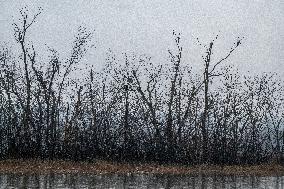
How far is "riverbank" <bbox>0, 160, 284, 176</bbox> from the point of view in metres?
27.4

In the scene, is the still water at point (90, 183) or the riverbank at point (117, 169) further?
the riverbank at point (117, 169)

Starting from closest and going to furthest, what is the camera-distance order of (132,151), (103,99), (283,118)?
(132,151)
(103,99)
(283,118)

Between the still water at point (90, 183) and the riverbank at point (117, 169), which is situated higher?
the riverbank at point (117, 169)

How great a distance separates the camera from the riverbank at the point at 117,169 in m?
27.4

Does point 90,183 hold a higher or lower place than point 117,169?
lower

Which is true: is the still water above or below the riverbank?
below

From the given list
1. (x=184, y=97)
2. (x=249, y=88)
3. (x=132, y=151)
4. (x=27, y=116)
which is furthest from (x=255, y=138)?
(x=27, y=116)

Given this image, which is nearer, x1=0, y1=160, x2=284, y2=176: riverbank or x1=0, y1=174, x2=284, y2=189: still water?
x1=0, y1=174, x2=284, y2=189: still water

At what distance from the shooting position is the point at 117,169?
2977cm

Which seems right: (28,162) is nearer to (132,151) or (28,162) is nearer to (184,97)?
(132,151)

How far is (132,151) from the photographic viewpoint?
3812cm

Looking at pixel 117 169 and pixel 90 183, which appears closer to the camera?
pixel 90 183

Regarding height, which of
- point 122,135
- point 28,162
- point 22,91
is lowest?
point 28,162

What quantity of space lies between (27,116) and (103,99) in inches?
327
